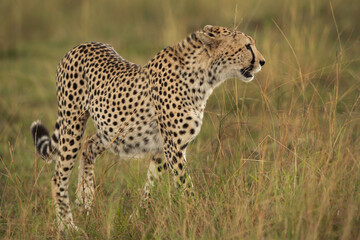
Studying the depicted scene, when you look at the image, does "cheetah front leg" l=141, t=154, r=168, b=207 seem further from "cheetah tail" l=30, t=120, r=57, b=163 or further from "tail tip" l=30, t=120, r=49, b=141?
"tail tip" l=30, t=120, r=49, b=141

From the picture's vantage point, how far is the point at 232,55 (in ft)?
10.0

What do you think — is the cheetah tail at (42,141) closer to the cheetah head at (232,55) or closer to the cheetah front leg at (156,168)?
the cheetah front leg at (156,168)

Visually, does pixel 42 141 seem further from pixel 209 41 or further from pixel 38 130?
pixel 209 41

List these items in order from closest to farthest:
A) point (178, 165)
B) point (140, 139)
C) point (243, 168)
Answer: point (178, 165) → point (140, 139) → point (243, 168)

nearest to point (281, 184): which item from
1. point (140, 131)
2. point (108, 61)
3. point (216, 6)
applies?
point (140, 131)

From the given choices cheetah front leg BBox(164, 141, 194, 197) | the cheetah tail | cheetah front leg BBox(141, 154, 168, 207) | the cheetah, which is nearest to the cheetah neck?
the cheetah

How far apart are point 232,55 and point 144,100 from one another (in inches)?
23.1

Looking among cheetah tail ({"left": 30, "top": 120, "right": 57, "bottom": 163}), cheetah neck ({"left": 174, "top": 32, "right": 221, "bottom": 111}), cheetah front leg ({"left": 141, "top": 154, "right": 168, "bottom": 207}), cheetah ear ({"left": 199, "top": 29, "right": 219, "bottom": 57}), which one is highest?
cheetah ear ({"left": 199, "top": 29, "right": 219, "bottom": 57})

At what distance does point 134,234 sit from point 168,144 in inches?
20.8

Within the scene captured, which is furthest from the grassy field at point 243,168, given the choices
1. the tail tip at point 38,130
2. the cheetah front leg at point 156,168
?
the tail tip at point 38,130

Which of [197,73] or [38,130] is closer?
[197,73]

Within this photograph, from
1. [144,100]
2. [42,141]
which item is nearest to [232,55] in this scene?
[144,100]

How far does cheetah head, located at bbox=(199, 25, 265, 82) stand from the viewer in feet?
9.99

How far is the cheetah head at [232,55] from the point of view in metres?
3.04
